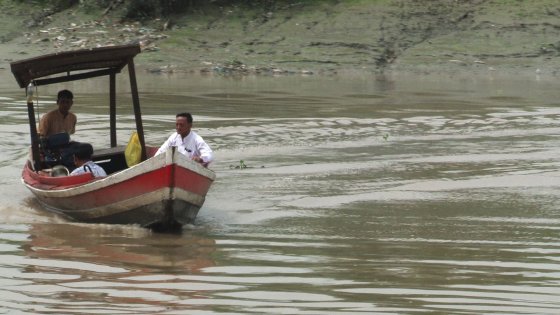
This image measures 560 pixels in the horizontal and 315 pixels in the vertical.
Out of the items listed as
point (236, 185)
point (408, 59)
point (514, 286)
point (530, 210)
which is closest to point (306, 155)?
point (236, 185)

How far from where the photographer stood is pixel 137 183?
1161cm

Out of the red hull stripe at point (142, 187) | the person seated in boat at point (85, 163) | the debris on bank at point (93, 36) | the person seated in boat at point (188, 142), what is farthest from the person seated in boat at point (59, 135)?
the debris on bank at point (93, 36)

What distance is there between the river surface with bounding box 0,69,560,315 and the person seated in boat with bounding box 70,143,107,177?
552mm

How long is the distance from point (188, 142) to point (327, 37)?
1653 cm

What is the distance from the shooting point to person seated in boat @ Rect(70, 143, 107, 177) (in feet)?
40.4

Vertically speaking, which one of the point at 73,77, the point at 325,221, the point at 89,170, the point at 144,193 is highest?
the point at 73,77

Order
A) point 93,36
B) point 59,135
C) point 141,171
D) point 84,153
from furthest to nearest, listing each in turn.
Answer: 1. point 93,36
2. point 59,135
3. point 84,153
4. point 141,171

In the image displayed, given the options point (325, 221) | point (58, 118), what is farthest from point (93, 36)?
point (325, 221)

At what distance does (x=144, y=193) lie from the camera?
38.2ft

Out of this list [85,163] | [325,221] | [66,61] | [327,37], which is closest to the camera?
[325,221]

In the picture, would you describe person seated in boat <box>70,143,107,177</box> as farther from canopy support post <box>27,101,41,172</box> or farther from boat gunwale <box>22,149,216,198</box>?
canopy support post <box>27,101,41,172</box>

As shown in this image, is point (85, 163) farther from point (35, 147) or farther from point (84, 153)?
point (35, 147)

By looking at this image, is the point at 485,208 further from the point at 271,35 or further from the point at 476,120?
the point at 271,35

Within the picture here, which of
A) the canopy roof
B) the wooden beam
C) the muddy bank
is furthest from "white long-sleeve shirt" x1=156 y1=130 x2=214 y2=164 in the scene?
the muddy bank
